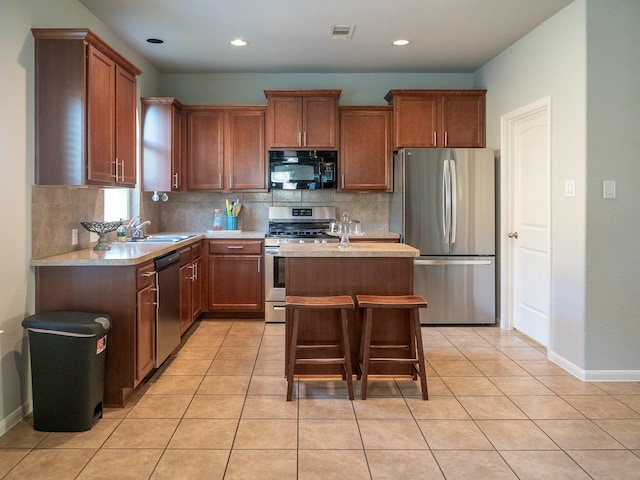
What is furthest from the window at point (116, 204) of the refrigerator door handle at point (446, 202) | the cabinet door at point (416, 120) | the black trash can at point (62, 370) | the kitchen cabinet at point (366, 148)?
the refrigerator door handle at point (446, 202)

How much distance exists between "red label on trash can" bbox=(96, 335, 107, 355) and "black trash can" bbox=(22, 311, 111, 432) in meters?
0.04

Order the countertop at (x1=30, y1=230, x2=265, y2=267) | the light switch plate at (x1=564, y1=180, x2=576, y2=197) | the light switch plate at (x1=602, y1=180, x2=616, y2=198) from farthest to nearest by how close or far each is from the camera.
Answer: the light switch plate at (x1=564, y1=180, x2=576, y2=197), the light switch plate at (x1=602, y1=180, x2=616, y2=198), the countertop at (x1=30, y1=230, x2=265, y2=267)

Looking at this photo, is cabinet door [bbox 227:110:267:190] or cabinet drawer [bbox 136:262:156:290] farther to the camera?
cabinet door [bbox 227:110:267:190]

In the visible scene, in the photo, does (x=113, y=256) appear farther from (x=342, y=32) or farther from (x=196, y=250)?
(x=342, y=32)

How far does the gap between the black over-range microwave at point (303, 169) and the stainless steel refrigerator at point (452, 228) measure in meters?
A: 0.81

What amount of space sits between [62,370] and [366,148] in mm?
3758

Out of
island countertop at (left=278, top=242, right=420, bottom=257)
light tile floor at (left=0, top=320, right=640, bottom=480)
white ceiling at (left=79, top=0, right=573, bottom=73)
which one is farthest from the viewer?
white ceiling at (left=79, top=0, right=573, bottom=73)

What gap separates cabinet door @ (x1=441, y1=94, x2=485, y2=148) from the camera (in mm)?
5301

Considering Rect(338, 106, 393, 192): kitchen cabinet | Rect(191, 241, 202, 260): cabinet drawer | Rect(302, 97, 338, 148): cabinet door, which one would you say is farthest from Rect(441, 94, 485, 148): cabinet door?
Rect(191, 241, 202, 260): cabinet drawer

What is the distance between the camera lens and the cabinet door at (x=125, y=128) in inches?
139

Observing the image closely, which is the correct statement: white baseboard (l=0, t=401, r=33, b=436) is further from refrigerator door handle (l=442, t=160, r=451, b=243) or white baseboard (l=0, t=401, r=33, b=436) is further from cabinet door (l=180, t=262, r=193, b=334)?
refrigerator door handle (l=442, t=160, r=451, b=243)

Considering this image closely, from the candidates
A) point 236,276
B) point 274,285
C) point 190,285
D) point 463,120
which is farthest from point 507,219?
point 190,285

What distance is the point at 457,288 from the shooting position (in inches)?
199

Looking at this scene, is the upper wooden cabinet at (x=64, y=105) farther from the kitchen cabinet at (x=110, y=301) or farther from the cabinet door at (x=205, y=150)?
the cabinet door at (x=205, y=150)
